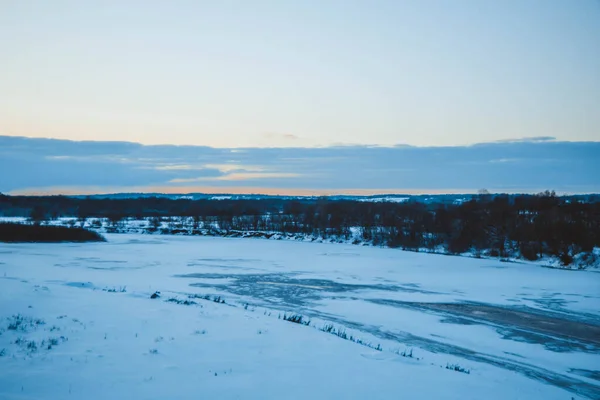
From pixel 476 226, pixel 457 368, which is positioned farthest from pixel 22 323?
pixel 476 226

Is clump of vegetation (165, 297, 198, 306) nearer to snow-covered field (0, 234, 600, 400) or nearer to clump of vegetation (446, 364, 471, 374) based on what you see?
snow-covered field (0, 234, 600, 400)

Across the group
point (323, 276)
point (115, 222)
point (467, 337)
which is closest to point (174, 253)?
point (323, 276)

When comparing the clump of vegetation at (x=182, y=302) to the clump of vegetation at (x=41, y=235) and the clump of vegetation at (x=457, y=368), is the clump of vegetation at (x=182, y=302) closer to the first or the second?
the clump of vegetation at (x=457, y=368)

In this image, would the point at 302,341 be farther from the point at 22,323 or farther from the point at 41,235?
the point at 41,235

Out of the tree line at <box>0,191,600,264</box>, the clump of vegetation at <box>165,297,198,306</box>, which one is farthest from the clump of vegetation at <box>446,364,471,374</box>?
the tree line at <box>0,191,600,264</box>

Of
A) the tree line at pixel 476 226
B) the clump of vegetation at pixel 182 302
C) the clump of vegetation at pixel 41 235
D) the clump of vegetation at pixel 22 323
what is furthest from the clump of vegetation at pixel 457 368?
the clump of vegetation at pixel 41 235

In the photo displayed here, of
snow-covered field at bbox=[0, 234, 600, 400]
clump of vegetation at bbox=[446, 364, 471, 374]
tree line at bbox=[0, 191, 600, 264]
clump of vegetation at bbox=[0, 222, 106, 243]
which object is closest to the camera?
snow-covered field at bbox=[0, 234, 600, 400]

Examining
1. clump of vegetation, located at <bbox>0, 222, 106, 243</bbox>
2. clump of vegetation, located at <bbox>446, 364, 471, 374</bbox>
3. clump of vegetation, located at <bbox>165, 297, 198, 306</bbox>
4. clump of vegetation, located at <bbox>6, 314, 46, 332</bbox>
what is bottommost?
clump of vegetation, located at <bbox>0, 222, 106, 243</bbox>
